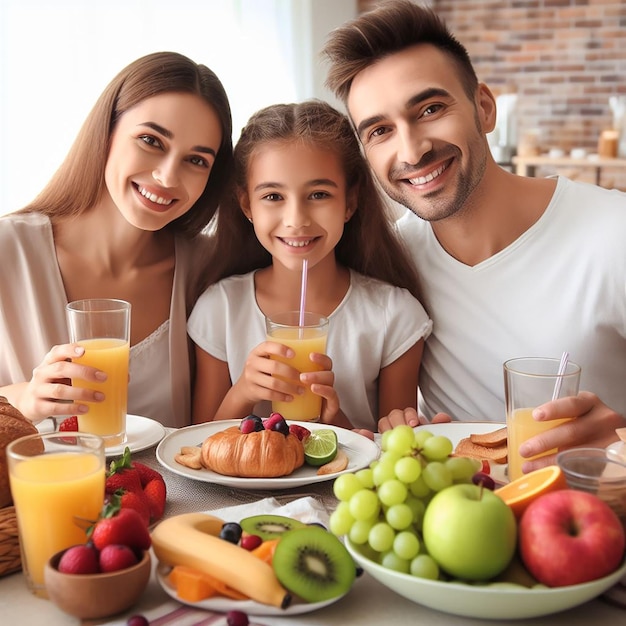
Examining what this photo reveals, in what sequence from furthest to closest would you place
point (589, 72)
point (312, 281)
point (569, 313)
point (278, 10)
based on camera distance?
1. point (589, 72)
2. point (278, 10)
3. point (312, 281)
4. point (569, 313)

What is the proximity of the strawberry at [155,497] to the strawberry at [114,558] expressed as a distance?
29cm

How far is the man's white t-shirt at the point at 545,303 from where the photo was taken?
2.14 metres

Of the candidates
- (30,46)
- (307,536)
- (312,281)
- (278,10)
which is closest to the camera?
(307,536)

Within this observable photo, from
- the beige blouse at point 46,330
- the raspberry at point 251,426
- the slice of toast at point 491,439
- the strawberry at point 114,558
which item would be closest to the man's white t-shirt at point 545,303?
→ the slice of toast at point 491,439

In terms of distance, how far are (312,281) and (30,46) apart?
2.48 meters

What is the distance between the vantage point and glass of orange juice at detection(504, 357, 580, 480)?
1.40 m

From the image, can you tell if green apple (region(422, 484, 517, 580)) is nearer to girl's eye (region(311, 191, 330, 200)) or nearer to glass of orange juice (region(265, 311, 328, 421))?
glass of orange juice (region(265, 311, 328, 421))

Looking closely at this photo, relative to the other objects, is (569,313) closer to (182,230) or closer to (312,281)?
(312,281)

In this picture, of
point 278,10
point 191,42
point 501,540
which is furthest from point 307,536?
point 278,10

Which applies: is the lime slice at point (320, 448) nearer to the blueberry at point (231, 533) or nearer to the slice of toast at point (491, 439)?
the slice of toast at point (491, 439)

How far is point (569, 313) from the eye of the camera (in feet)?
7.06

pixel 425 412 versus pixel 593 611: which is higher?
pixel 593 611

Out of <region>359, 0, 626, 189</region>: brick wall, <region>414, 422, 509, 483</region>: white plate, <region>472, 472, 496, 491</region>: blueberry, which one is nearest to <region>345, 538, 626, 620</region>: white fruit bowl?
<region>472, 472, 496, 491</region>: blueberry

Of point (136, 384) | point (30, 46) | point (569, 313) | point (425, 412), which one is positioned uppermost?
point (30, 46)
